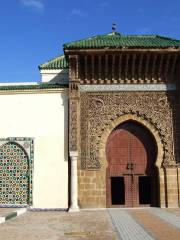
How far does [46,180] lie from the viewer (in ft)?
29.1

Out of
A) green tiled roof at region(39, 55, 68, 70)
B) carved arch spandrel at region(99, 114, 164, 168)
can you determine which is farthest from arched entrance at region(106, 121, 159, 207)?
green tiled roof at region(39, 55, 68, 70)

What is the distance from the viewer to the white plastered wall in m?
8.81

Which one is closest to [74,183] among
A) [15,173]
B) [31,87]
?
[15,173]

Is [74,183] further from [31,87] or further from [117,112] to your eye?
[31,87]

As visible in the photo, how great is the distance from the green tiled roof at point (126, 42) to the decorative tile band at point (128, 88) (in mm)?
1004

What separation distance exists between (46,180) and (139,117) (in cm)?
272

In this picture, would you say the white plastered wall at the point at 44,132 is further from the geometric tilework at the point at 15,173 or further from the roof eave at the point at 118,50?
the roof eave at the point at 118,50

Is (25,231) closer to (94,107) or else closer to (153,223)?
(153,223)

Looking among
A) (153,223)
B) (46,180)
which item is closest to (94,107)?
(46,180)

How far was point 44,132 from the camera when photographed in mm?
9086

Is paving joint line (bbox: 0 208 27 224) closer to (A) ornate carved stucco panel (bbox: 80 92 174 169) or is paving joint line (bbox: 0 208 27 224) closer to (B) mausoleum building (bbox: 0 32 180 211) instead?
(B) mausoleum building (bbox: 0 32 180 211)

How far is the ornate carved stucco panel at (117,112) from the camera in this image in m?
9.10

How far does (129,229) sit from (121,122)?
13.4 feet

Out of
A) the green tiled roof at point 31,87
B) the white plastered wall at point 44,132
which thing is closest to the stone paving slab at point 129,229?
the white plastered wall at point 44,132
